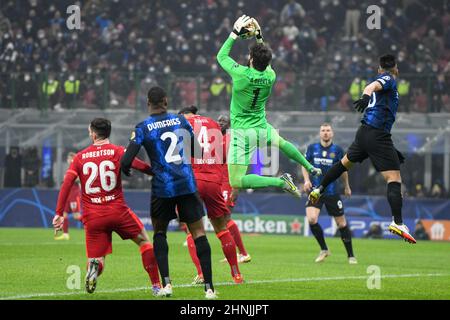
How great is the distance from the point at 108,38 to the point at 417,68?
12.0 metres

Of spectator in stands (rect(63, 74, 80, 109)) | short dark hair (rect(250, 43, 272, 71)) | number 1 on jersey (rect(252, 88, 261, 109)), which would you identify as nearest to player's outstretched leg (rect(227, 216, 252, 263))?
number 1 on jersey (rect(252, 88, 261, 109))

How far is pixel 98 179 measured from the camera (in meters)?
11.1

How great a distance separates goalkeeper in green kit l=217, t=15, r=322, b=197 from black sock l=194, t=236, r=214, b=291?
7.17ft

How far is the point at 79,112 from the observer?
102 ft

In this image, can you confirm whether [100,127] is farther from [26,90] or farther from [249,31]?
[26,90]

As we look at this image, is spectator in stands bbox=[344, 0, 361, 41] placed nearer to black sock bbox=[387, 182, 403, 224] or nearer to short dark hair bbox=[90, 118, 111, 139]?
black sock bbox=[387, 182, 403, 224]

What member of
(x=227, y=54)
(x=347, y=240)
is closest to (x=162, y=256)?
(x=227, y=54)

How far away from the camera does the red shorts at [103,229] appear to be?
36.4 ft

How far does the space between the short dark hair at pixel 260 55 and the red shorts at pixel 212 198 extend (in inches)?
70.6

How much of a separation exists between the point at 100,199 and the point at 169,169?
0.95 meters

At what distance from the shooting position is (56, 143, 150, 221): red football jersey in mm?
11086

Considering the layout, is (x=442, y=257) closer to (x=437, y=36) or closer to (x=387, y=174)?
(x=387, y=174)

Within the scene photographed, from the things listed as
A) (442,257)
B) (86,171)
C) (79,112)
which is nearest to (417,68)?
(79,112)

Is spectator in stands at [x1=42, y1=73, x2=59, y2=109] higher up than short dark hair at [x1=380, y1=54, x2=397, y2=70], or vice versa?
spectator in stands at [x1=42, y1=73, x2=59, y2=109]
